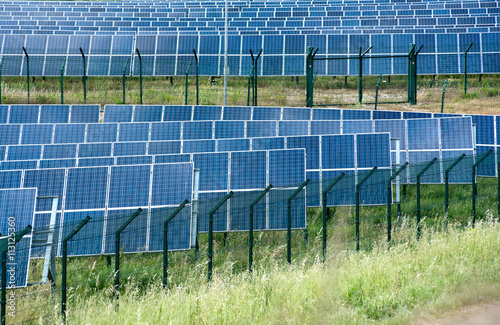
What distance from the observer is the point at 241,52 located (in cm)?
3278

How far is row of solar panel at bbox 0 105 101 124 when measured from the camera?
25.2 metres

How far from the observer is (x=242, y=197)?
1454 centimetres

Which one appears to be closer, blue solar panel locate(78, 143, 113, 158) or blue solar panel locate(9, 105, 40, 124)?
blue solar panel locate(78, 143, 113, 158)

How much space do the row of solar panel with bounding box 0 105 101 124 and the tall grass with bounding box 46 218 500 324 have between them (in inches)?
566

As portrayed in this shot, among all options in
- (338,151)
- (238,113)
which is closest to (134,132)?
(238,113)

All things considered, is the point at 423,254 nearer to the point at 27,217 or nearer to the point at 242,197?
the point at 242,197

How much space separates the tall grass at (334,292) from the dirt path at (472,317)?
193 mm

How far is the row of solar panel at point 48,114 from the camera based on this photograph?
2517 cm

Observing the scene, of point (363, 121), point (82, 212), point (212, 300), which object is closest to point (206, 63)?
point (363, 121)

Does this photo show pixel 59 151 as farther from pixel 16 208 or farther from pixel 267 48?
pixel 267 48

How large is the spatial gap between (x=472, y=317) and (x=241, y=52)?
80.4 feet

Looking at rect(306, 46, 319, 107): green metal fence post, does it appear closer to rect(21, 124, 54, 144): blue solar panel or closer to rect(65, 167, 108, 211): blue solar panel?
rect(21, 124, 54, 144): blue solar panel

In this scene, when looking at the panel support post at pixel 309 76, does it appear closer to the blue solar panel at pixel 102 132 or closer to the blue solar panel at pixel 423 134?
the blue solar panel at pixel 423 134

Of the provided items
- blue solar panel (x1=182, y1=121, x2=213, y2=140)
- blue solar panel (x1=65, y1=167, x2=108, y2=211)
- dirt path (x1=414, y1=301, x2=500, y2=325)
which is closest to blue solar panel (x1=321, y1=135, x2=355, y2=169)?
blue solar panel (x1=182, y1=121, x2=213, y2=140)
